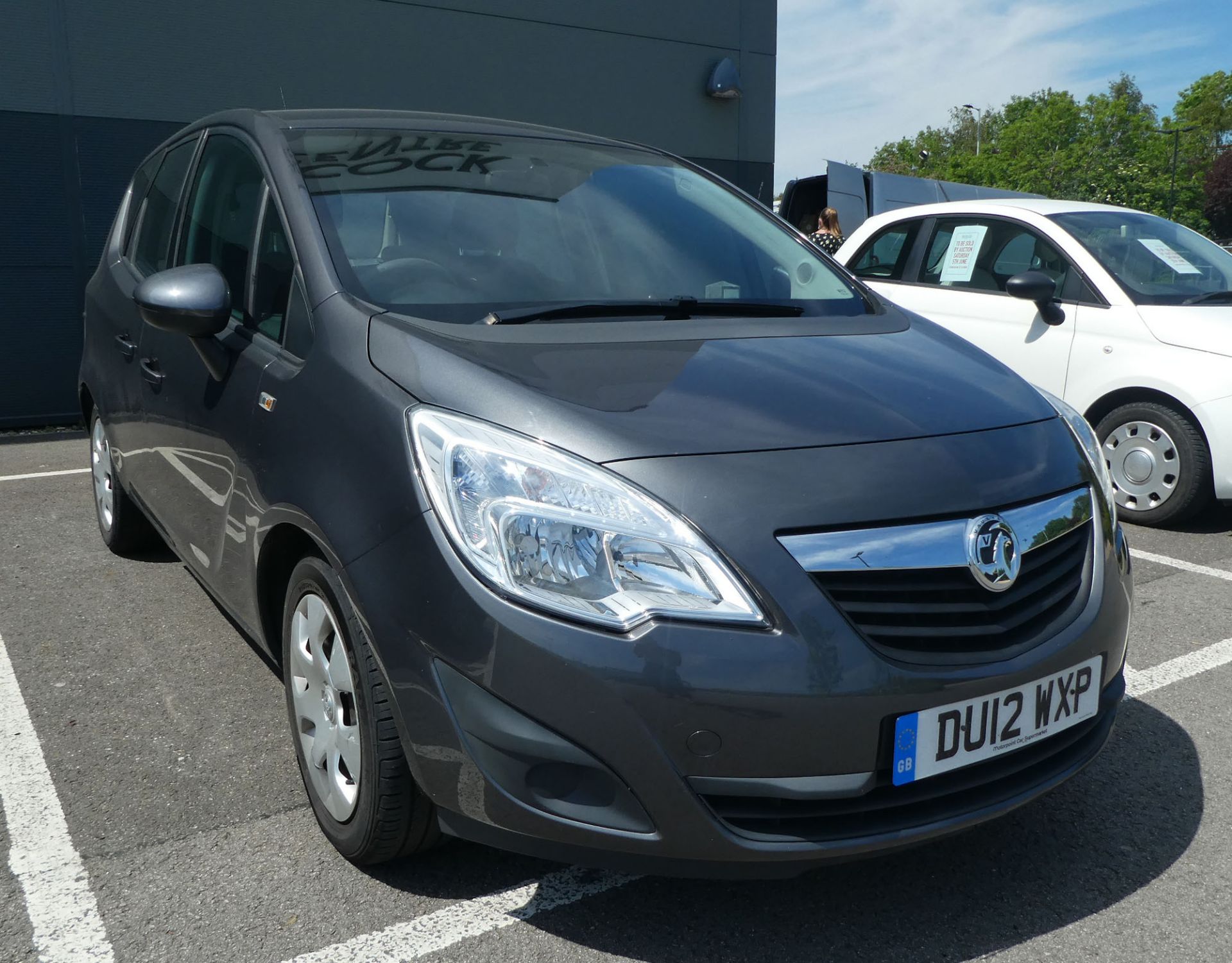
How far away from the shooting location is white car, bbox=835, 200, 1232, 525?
16.6 ft

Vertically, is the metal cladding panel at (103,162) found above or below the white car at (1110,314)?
above

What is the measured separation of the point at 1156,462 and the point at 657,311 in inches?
141

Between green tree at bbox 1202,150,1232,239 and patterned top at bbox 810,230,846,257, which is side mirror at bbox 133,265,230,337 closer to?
patterned top at bbox 810,230,846,257

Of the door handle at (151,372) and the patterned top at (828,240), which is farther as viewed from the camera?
the patterned top at (828,240)

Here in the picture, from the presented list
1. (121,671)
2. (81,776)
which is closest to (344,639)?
(81,776)

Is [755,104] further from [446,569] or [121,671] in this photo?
[446,569]

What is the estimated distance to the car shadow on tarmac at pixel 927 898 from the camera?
202 centimetres

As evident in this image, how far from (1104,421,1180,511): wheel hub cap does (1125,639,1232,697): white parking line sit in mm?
1714

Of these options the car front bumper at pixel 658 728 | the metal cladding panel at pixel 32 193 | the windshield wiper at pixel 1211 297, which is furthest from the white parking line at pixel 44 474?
the windshield wiper at pixel 1211 297

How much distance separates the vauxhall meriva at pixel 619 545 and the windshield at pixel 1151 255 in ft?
10.9

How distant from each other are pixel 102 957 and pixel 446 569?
98 cm

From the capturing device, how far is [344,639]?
211 cm

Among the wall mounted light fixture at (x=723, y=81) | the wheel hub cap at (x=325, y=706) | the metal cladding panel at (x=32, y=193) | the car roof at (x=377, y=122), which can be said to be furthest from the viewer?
the wall mounted light fixture at (x=723, y=81)

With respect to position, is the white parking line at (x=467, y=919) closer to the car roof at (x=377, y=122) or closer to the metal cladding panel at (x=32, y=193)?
the car roof at (x=377, y=122)
